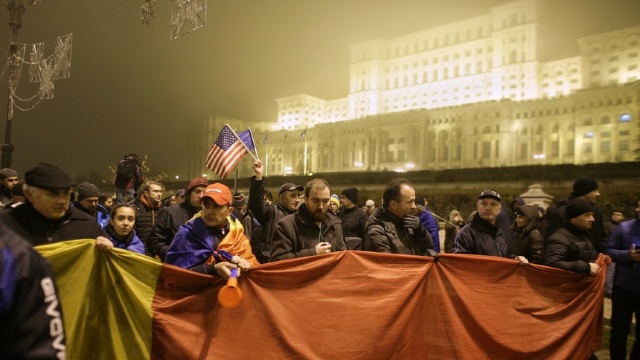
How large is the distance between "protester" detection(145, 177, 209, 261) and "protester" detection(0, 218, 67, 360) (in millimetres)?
3805

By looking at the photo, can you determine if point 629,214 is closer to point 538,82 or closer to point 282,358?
point 282,358

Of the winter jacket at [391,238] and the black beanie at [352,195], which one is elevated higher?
the black beanie at [352,195]

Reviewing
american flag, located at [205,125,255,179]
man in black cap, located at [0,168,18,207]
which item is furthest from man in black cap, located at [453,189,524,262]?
man in black cap, located at [0,168,18,207]

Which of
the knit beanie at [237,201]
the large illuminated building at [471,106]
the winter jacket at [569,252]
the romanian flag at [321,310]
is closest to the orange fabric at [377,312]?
the romanian flag at [321,310]

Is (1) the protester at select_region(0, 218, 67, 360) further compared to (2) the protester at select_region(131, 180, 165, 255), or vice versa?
(2) the protester at select_region(131, 180, 165, 255)

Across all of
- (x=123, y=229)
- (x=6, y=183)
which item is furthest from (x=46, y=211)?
(x=6, y=183)

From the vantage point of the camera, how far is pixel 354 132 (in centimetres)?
8306

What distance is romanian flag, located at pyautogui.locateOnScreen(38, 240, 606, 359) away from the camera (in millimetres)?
3408

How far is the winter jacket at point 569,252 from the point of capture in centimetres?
416

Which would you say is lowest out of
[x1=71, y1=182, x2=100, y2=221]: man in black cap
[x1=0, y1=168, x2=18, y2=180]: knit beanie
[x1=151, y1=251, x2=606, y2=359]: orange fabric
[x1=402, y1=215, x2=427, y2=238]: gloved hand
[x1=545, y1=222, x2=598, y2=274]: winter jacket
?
[x1=151, y1=251, x2=606, y2=359]: orange fabric

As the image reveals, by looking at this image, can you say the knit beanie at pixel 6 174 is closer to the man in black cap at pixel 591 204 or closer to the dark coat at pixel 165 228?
the dark coat at pixel 165 228

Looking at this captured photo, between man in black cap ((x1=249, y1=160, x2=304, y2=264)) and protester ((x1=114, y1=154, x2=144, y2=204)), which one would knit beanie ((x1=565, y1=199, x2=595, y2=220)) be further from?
protester ((x1=114, y1=154, x2=144, y2=204))

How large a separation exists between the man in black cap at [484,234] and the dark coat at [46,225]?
359cm

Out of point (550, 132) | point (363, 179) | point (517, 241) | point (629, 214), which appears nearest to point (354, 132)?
point (550, 132)
